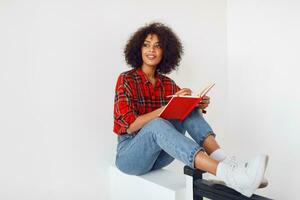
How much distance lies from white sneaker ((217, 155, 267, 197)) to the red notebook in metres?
0.35

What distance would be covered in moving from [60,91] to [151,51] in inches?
20.6

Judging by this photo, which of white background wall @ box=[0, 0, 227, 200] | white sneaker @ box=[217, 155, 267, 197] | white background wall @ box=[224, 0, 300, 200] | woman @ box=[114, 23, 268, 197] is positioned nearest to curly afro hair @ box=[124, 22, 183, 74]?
woman @ box=[114, 23, 268, 197]

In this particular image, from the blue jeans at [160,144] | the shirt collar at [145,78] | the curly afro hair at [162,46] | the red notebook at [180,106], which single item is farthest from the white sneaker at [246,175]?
the curly afro hair at [162,46]

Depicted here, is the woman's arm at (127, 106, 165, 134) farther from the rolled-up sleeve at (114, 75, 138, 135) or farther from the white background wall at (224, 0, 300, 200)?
the white background wall at (224, 0, 300, 200)

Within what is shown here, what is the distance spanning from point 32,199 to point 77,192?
0.81 feet

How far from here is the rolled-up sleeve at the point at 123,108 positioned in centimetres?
166

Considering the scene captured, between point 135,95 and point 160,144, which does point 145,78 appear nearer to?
point 135,95

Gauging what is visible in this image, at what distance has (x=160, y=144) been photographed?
1451 millimetres

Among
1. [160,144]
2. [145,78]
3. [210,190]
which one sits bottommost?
[210,190]

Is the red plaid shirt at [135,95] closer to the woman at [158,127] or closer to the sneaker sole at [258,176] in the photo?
the woman at [158,127]

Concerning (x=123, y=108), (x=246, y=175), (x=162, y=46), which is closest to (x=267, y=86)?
(x=162, y=46)

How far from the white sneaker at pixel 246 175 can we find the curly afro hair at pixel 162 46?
2.82 ft

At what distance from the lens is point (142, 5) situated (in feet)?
7.24

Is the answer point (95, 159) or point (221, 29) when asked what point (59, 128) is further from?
point (221, 29)
